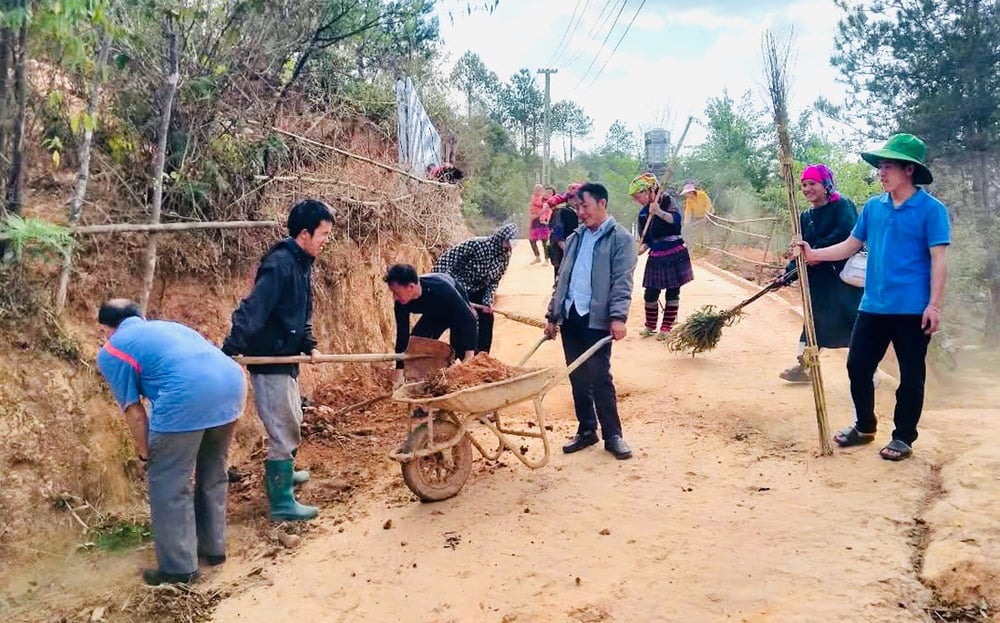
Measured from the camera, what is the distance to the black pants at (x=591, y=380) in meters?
4.64

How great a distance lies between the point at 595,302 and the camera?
15.2 feet

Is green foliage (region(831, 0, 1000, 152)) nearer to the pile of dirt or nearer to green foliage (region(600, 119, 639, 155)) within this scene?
the pile of dirt

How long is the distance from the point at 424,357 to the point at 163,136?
2313 millimetres

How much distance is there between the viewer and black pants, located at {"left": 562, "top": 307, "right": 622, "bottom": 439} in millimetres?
4641

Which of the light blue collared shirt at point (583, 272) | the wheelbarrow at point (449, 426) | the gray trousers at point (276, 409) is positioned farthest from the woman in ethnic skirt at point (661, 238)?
the gray trousers at point (276, 409)

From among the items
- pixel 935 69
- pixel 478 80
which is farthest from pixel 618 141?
pixel 935 69

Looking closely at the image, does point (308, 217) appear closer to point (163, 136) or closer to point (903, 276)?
point (163, 136)

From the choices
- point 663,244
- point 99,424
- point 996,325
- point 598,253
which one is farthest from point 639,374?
point 996,325

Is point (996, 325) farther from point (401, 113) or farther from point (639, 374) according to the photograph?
point (401, 113)

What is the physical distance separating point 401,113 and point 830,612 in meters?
9.20

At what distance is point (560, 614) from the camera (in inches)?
116

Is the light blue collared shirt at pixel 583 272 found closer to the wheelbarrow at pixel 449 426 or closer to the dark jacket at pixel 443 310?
the wheelbarrow at pixel 449 426

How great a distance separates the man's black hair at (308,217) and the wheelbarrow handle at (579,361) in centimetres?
158

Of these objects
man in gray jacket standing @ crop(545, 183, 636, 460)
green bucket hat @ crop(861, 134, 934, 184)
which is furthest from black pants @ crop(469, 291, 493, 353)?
green bucket hat @ crop(861, 134, 934, 184)
